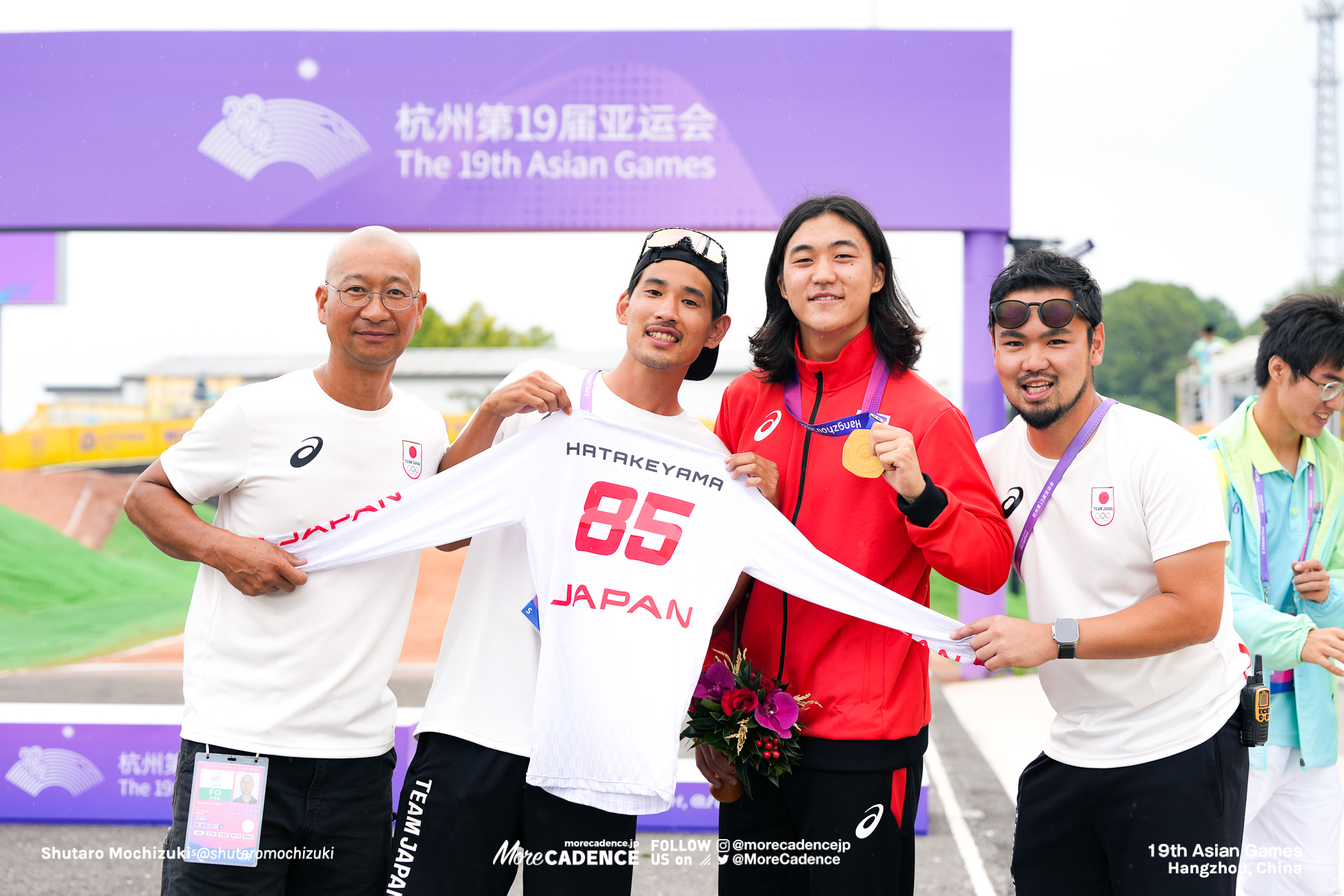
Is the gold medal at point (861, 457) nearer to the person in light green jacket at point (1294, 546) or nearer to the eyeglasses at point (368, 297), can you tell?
the eyeglasses at point (368, 297)

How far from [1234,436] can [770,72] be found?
10.9 ft

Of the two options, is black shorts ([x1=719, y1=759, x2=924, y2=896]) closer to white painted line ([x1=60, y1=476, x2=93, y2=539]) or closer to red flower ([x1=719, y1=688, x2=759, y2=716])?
red flower ([x1=719, y1=688, x2=759, y2=716])

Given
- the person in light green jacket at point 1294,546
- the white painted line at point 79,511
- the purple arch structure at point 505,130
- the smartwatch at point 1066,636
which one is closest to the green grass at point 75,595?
the white painted line at point 79,511

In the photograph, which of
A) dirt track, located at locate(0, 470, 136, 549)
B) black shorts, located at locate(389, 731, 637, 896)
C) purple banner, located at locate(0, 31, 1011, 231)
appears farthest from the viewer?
dirt track, located at locate(0, 470, 136, 549)

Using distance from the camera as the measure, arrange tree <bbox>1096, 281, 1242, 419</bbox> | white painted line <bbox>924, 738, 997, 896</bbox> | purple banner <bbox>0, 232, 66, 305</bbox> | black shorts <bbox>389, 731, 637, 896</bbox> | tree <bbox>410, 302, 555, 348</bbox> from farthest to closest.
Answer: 1. tree <bbox>1096, 281, 1242, 419</bbox>
2. tree <bbox>410, 302, 555, 348</bbox>
3. purple banner <bbox>0, 232, 66, 305</bbox>
4. white painted line <bbox>924, 738, 997, 896</bbox>
5. black shorts <bbox>389, 731, 637, 896</bbox>

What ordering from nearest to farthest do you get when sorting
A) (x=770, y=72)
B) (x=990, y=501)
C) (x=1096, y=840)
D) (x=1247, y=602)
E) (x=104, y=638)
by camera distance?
(x=990, y=501) < (x=1096, y=840) < (x=1247, y=602) < (x=770, y=72) < (x=104, y=638)

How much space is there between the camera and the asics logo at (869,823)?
2.47 metres

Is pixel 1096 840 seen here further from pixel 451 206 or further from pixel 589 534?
pixel 451 206

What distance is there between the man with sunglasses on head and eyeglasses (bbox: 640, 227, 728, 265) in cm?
87

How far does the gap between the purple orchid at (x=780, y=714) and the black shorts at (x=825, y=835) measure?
18cm

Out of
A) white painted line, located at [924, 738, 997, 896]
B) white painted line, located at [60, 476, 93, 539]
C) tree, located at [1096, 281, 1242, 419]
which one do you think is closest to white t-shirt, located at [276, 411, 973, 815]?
white painted line, located at [924, 738, 997, 896]

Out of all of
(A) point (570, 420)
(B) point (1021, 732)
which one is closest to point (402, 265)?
(A) point (570, 420)

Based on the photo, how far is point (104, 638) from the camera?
824cm

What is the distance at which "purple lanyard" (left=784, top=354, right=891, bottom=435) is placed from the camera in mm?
2613
